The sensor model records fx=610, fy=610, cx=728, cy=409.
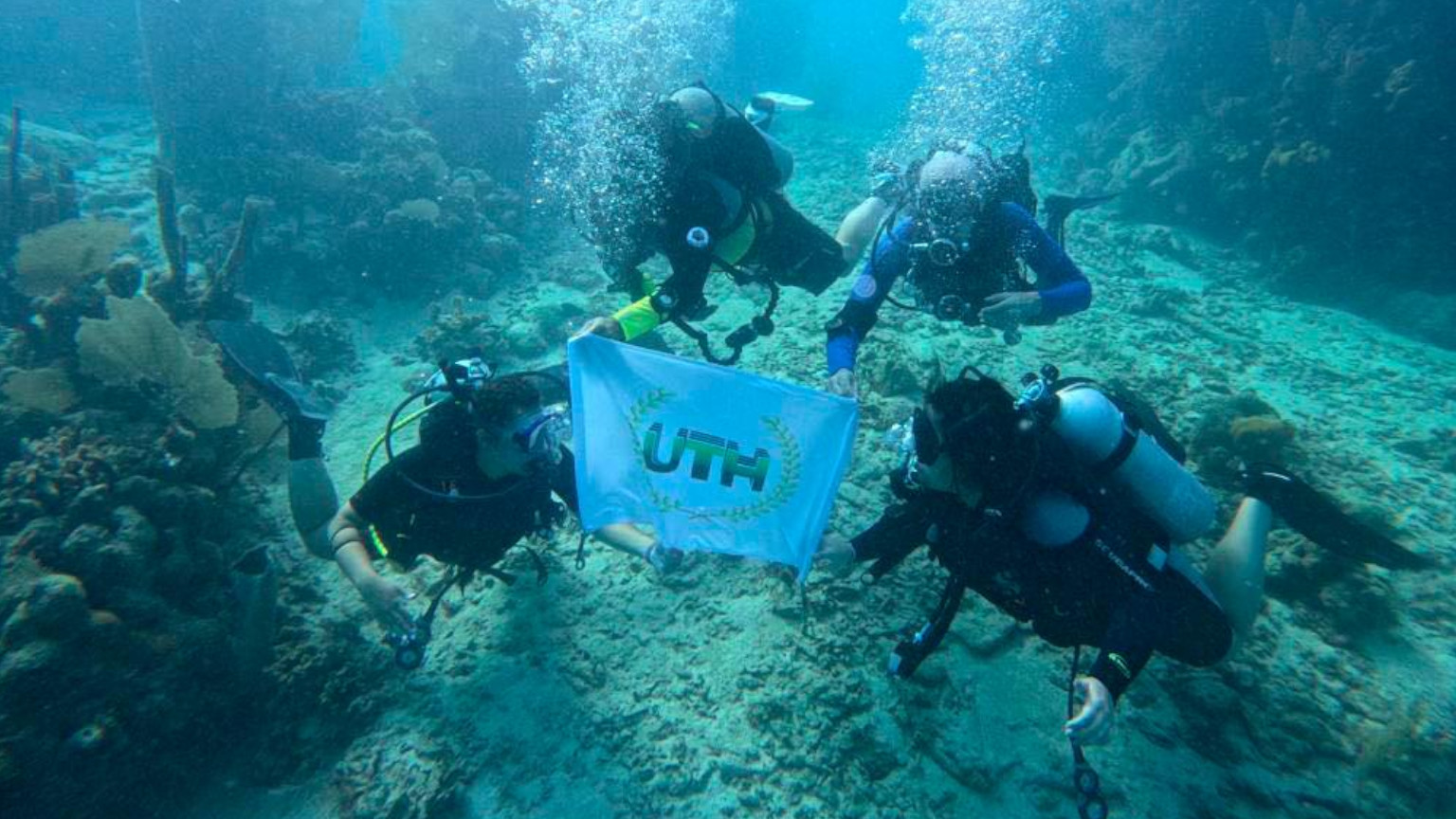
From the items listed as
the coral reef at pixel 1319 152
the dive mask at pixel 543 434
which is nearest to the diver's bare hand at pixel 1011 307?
the dive mask at pixel 543 434

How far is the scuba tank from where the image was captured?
10.9 feet

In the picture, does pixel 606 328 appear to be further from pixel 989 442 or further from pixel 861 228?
pixel 861 228

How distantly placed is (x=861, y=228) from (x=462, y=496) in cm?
443

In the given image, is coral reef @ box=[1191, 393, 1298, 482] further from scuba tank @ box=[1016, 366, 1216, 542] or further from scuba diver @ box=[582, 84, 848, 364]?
scuba diver @ box=[582, 84, 848, 364]

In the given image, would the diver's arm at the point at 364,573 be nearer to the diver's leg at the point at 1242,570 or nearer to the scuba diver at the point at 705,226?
the scuba diver at the point at 705,226

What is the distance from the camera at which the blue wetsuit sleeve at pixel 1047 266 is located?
490 centimetres

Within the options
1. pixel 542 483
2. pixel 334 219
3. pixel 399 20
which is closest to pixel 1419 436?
pixel 542 483

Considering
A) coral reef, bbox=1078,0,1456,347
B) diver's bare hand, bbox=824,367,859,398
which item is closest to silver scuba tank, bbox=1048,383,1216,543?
diver's bare hand, bbox=824,367,859,398

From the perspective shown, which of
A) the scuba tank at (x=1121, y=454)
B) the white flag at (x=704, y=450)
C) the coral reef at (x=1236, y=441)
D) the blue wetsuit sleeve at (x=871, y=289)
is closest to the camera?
the scuba tank at (x=1121, y=454)

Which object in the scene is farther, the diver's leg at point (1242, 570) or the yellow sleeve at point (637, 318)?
the yellow sleeve at point (637, 318)

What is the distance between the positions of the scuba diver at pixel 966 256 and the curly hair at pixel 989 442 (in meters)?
1.50

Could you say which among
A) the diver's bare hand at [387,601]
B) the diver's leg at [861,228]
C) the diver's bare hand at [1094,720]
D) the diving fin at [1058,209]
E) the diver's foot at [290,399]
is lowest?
the diver's bare hand at [387,601]

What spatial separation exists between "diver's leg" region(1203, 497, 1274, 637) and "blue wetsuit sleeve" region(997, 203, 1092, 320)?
191cm

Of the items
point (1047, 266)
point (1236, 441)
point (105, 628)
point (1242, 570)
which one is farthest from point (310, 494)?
point (1236, 441)
